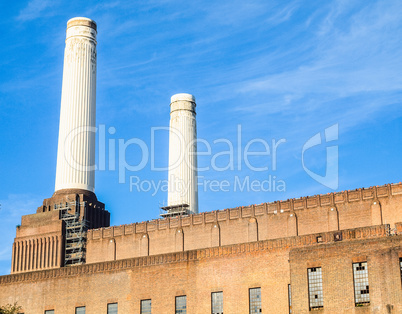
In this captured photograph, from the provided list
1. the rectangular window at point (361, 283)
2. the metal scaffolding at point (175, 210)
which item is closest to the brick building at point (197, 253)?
the rectangular window at point (361, 283)

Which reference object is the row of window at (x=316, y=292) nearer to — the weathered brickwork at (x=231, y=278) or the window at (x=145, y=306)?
the weathered brickwork at (x=231, y=278)

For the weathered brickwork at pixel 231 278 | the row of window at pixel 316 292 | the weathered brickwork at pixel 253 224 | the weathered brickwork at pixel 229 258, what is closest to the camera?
the row of window at pixel 316 292

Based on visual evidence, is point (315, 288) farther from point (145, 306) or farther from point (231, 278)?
point (145, 306)

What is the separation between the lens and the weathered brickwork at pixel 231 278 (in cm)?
4041

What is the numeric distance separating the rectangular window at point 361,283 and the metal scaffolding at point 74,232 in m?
28.5

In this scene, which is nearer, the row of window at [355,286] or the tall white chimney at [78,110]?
the row of window at [355,286]

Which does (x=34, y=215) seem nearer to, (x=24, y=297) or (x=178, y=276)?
(x=24, y=297)

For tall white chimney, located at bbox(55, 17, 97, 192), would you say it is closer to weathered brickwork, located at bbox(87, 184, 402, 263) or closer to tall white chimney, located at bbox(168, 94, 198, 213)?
weathered brickwork, located at bbox(87, 184, 402, 263)

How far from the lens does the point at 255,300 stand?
46.0 m

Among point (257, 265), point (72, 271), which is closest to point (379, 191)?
point (257, 265)

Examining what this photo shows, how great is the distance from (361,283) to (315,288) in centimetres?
288

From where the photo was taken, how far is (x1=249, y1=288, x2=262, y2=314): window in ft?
150

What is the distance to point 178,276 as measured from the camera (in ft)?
162

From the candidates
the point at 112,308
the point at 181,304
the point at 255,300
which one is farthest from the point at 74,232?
the point at 255,300
